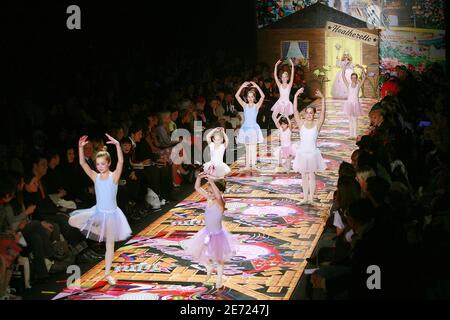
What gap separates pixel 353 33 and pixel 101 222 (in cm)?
1610

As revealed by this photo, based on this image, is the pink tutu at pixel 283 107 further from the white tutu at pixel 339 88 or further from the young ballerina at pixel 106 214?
the young ballerina at pixel 106 214

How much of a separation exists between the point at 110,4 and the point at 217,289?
835 centimetres

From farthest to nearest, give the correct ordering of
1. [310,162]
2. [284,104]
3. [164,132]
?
1. [284,104]
2. [164,132]
3. [310,162]

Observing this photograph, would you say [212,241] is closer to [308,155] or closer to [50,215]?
[50,215]

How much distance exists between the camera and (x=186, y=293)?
7.53 m

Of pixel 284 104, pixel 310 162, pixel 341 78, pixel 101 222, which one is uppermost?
pixel 341 78

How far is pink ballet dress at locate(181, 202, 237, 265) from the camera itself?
7523 mm

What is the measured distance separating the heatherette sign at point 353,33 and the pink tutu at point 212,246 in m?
16.0

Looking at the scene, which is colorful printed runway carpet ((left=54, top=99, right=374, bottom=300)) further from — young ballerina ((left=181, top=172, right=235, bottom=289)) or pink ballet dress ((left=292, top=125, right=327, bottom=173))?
pink ballet dress ((left=292, top=125, right=327, bottom=173))

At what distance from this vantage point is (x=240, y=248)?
9016 mm

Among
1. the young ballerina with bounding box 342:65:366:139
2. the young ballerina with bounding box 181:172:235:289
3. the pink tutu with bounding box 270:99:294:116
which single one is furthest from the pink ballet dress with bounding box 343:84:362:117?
the young ballerina with bounding box 181:172:235:289

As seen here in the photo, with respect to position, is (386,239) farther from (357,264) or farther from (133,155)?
(133,155)

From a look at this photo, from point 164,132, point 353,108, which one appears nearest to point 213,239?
point 164,132

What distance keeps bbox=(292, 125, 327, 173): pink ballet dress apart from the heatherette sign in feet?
41.0
